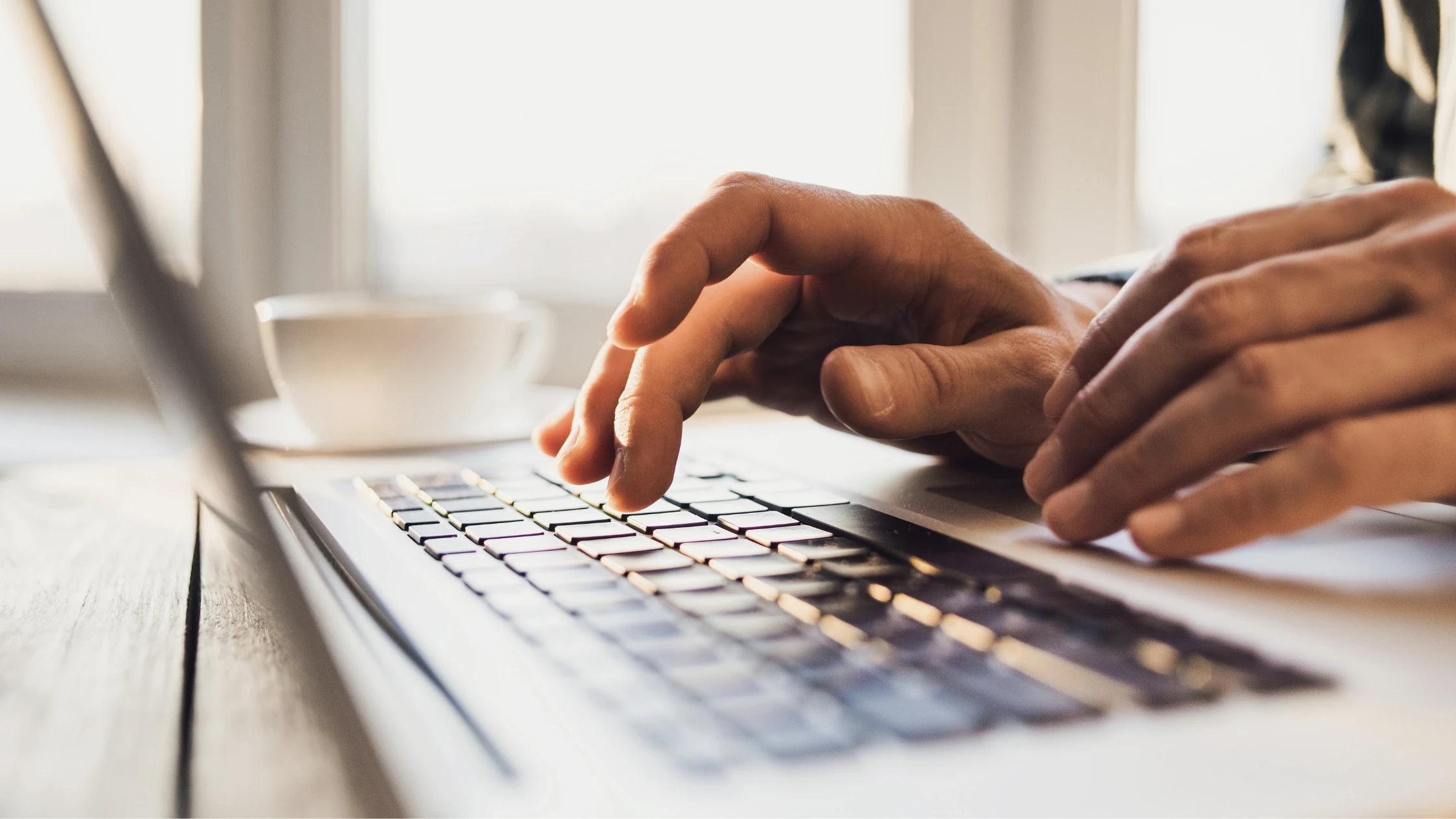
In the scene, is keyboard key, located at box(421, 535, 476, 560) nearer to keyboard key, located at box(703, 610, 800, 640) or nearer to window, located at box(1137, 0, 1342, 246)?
keyboard key, located at box(703, 610, 800, 640)

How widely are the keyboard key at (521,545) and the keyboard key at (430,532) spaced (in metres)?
0.02

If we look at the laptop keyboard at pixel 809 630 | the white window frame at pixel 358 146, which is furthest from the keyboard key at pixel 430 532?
the white window frame at pixel 358 146

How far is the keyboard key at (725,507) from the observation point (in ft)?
1.29

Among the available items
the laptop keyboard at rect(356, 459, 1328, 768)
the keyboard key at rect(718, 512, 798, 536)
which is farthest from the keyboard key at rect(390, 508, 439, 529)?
the keyboard key at rect(718, 512, 798, 536)

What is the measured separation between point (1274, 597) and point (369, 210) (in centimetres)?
93

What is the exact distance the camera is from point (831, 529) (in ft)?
1.19

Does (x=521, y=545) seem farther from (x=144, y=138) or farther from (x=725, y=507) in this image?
(x=144, y=138)

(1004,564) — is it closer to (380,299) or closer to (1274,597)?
(1274,597)

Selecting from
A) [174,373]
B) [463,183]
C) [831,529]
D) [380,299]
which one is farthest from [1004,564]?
[463,183]

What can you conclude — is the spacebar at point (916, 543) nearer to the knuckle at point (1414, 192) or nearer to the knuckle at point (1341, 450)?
the knuckle at point (1341, 450)

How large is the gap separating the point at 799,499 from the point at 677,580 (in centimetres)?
13

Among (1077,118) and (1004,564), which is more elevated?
(1077,118)

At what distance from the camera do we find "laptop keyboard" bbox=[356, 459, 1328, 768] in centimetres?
20

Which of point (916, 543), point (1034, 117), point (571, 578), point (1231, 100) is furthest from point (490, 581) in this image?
point (1231, 100)
